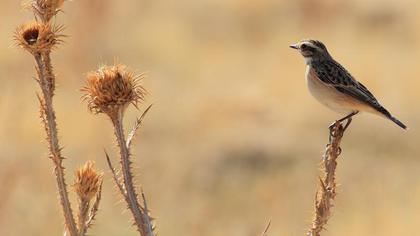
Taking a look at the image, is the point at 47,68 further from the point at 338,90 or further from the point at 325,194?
the point at 338,90

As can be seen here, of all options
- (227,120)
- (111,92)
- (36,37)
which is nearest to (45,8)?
(36,37)

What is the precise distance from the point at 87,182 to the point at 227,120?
14014 mm

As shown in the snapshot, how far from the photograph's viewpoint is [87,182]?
426 cm

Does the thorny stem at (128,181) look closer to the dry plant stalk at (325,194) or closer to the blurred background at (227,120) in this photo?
the dry plant stalk at (325,194)

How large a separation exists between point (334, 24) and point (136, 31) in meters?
4.97

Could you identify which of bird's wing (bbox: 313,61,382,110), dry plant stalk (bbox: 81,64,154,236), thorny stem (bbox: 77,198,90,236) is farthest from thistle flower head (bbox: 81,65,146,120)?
bird's wing (bbox: 313,61,382,110)

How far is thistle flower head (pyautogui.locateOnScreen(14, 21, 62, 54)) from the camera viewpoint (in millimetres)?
3945

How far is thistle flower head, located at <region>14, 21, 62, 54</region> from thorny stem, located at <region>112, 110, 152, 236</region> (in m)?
0.39

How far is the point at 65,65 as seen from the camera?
19953 millimetres

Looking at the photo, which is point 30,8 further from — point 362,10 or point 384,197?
point 362,10

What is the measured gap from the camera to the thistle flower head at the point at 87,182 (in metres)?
4.24

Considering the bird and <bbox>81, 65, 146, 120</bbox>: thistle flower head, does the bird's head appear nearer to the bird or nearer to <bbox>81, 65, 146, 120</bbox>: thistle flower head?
the bird

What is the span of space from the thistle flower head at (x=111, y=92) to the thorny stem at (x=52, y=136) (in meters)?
0.15

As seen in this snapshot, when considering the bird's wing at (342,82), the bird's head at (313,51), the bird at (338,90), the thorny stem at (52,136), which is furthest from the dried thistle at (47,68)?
the bird's head at (313,51)
